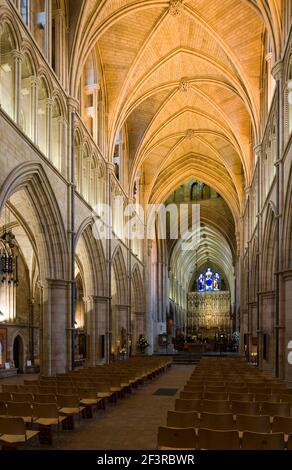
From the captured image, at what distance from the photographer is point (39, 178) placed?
54.5ft

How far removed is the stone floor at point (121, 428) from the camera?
842 centimetres

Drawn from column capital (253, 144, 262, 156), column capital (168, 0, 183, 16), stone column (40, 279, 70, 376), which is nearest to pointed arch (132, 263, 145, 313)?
column capital (253, 144, 262, 156)

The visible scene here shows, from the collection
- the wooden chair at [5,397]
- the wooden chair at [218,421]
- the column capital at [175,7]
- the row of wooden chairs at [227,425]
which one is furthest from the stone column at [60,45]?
the wooden chair at [218,421]

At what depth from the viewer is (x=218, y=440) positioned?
19.6ft

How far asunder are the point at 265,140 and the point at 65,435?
17.7 metres

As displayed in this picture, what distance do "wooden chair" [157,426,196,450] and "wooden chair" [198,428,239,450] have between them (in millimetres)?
131

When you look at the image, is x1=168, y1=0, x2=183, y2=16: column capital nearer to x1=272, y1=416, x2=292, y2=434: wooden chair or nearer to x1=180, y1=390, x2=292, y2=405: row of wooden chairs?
x1=180, y1=390, x2=292, y2=405: row of wooden chairs

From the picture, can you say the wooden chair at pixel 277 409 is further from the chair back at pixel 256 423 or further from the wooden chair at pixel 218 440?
the wooden chair at pixel 218 440

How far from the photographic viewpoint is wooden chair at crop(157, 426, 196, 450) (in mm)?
6099

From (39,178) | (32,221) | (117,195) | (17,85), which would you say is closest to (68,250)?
(32,221)

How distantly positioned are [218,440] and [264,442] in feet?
1.80

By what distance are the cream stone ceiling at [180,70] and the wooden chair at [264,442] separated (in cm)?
1544

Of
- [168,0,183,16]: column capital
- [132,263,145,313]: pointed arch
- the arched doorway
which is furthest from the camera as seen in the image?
[132,263,145,313]: pointed arch

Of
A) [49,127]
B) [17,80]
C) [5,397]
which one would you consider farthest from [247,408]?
[49,127]
